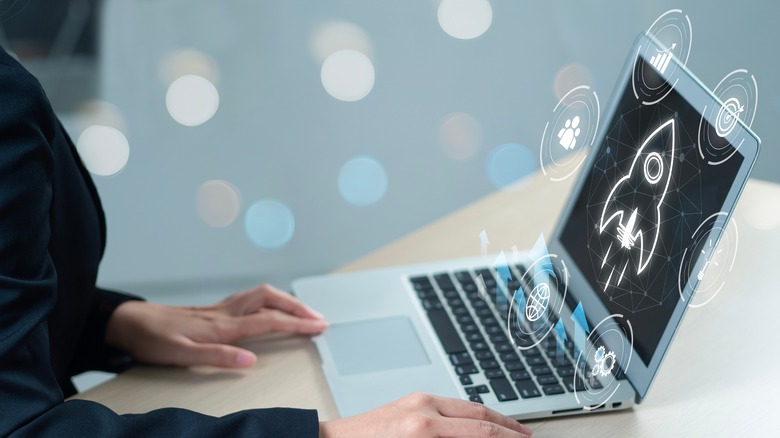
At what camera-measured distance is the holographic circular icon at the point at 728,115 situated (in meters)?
0.68

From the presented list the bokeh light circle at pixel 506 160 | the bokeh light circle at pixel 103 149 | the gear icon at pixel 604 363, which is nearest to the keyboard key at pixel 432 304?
the gear icon at pixel 604 363

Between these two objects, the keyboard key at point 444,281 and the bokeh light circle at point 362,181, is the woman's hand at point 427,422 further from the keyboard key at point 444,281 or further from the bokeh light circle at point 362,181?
the bokeh light circle at point 362,181

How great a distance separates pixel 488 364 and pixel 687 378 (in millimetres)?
180

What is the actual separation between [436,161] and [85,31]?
0.97 m

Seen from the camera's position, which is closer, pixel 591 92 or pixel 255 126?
pixel 591 92

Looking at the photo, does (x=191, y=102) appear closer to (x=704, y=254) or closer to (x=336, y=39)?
(x=336, y=39)

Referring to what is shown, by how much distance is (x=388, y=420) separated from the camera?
700 millimetres

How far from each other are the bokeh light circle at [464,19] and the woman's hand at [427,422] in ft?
5.54

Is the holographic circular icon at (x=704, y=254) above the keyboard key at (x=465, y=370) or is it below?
below

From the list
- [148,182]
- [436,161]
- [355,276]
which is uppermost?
[148,182]

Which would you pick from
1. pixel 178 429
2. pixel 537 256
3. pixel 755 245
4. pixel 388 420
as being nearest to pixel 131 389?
pixel 178 429

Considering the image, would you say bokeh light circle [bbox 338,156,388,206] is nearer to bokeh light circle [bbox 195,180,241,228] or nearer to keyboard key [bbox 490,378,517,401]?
bokeh light circle [bbox 195,180,241,228]

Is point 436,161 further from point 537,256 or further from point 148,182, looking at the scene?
point 537,256

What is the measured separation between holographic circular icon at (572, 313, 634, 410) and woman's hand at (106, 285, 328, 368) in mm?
284
